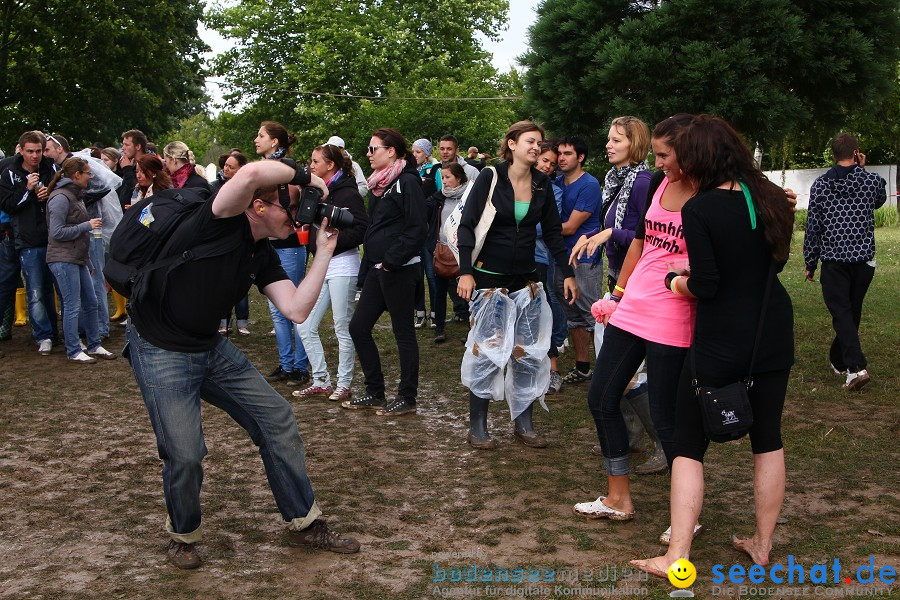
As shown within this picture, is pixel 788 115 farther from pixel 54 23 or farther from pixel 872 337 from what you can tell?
pixel 54 23

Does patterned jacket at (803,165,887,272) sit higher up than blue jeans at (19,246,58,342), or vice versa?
patterned jacket at (803,165,887,272)

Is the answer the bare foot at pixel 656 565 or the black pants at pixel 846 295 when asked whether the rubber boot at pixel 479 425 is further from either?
the black pants at pixel 846 295

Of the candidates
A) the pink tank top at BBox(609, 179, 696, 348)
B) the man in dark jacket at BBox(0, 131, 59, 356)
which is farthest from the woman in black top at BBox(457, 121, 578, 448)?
the man in dark jacket at BBox(0, 131, 59, 356)

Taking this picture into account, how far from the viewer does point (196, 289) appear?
4.09m

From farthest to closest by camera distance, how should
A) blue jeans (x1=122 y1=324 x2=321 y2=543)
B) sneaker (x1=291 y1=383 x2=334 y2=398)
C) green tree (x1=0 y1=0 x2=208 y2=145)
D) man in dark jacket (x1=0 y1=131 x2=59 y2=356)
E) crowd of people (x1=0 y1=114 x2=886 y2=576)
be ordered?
green tree (x1=0 y1=0 x2=208 y2=145)
man in dark jacket (x1=0 y1=131 x2=59 y2=356)
sneaker (x1=291 y1=383 x2=334 y2=398)
blue jeans (x1=122 y1=324 x2=321 y2=543)
crowd of people (x1=0 y1=114 x2=886 y2=576)

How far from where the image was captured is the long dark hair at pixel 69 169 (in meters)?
8.89

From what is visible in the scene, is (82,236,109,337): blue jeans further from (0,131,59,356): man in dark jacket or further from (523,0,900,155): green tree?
(523,0,900,155): green tree

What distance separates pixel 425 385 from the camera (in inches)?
324

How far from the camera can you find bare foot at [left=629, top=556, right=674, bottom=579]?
13.3 ft

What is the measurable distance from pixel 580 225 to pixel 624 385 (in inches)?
134

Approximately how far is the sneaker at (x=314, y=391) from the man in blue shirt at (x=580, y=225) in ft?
6.84

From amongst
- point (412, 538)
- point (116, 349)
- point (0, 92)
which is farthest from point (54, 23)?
point (412, 538)

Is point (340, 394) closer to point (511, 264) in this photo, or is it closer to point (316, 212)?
point (511, 264)

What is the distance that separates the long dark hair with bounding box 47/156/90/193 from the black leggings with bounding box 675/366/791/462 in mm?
6796
